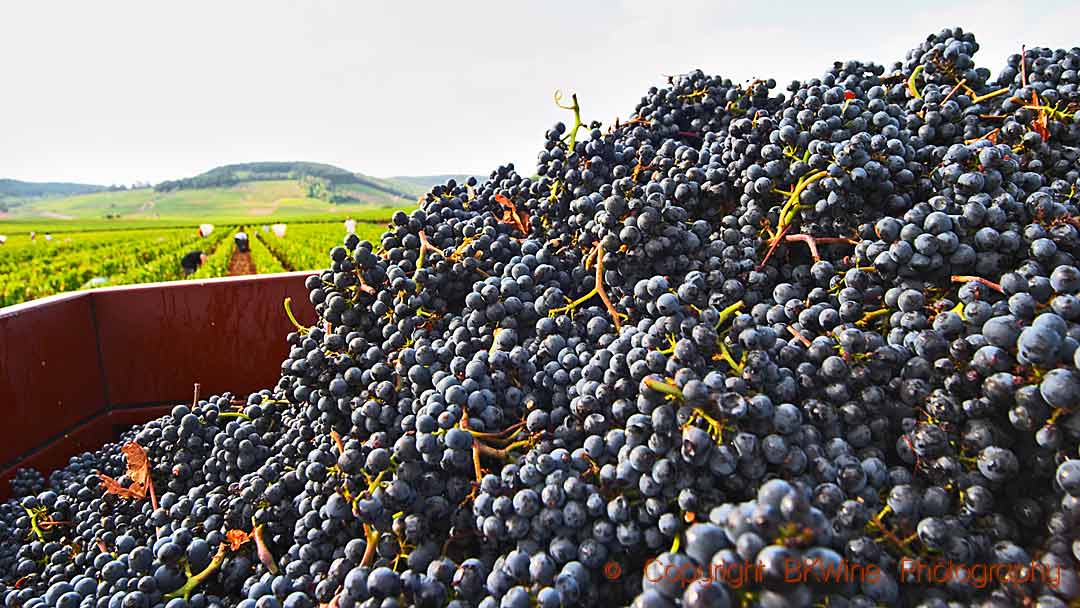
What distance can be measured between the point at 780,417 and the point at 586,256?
544mm

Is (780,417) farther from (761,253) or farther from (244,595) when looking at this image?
(244,595)

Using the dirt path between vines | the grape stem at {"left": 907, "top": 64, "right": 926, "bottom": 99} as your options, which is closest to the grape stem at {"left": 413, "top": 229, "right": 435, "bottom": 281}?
the grape stem at {"left": 907, "top": 64, "right": 926, "bottom": 99}

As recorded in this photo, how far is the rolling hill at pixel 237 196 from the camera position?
8156cm

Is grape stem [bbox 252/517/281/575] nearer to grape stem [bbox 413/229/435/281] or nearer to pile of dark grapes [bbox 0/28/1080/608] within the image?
pile of dark grapes [bbox 0/28/1080/608]

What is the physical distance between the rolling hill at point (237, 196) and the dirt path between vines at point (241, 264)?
58.5 metres

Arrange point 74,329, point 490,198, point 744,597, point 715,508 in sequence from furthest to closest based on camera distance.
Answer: point 74,329, point 490,198, point 715,508, point 744,597

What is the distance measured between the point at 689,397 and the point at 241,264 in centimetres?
2096

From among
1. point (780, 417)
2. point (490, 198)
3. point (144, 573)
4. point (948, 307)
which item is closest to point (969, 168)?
point (948, 307)

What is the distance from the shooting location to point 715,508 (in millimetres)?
745

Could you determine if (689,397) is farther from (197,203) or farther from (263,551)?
(197,203)

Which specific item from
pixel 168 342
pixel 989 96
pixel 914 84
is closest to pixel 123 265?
pixel 168 342

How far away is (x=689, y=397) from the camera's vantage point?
0.81 metres

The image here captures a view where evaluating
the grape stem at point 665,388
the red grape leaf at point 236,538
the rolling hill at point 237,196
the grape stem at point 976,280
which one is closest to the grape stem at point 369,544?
the red grape leaf at point 236,538

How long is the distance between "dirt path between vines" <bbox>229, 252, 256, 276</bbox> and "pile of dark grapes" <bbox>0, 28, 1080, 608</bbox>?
57.1 ft
